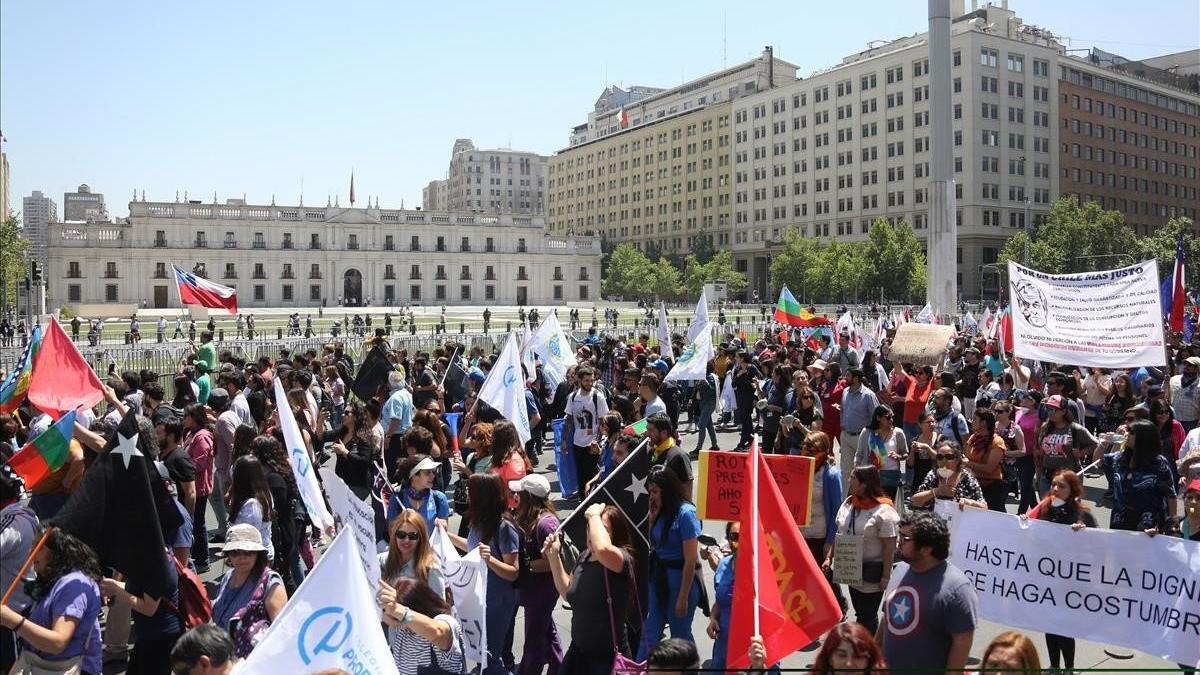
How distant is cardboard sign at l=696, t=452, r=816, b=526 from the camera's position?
Result: 7.33 metres

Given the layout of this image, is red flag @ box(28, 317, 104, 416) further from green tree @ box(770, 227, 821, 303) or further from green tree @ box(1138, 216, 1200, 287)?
green tree @ box(770, 227, 821, 303)

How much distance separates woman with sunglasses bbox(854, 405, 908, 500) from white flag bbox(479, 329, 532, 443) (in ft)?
11.7

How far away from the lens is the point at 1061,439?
9703 millimetres

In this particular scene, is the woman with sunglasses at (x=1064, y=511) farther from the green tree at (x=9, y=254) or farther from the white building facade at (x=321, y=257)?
the white building facade at (x=321, y=257)

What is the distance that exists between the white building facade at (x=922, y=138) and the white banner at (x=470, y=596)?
83.6 m

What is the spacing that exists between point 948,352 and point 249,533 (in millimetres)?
16942

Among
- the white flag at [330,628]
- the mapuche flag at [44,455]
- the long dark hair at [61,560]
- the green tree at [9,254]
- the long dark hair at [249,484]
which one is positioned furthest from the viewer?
the green tree at [9,254]

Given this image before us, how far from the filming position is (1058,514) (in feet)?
21.2

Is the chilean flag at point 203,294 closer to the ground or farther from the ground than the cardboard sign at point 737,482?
farther from the ground

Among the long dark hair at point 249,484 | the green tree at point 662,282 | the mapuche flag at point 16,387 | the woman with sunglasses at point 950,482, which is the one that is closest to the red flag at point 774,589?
the woman with sunglasses at point 950,482

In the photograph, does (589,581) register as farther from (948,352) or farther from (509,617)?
(948,352)

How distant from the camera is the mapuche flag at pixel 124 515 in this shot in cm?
525

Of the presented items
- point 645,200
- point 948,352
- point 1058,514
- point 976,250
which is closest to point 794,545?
point 1058,514

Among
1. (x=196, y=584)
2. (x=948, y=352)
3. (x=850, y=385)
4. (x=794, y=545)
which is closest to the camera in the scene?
(x=794, y=545)
